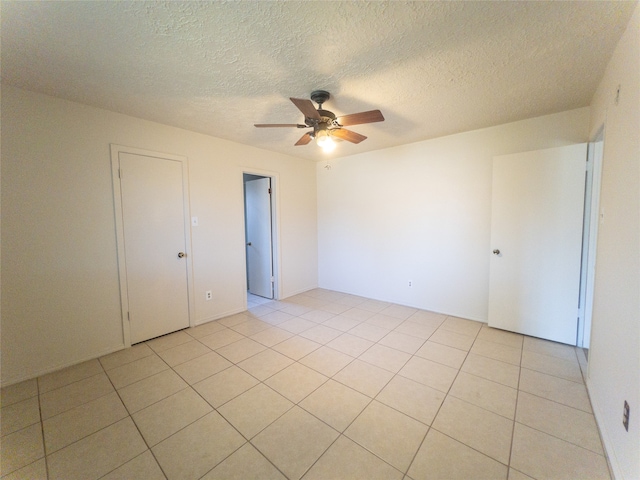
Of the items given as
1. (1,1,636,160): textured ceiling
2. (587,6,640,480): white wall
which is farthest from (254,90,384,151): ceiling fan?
(587,6,640,480): white wall

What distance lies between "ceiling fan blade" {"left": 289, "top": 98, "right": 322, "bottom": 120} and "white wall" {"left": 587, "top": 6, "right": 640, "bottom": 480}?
1.79m

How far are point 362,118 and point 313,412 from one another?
2.25 metres

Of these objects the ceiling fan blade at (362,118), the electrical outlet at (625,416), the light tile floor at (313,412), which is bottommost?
the light tile floor at (313,412)

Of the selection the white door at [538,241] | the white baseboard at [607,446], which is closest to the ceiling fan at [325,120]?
the white door at [538,241]

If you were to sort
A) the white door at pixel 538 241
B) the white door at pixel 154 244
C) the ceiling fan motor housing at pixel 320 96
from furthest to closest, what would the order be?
the white door at pixel 154 244 → the white door at pixel 538 241 → the ceiling fan motor housing at pixel 320 96

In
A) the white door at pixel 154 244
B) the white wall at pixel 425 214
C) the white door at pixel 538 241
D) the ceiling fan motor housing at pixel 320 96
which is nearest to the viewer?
the ceiling fan motor housing at pixel 320 96

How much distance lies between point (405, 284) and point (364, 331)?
122 centimetres

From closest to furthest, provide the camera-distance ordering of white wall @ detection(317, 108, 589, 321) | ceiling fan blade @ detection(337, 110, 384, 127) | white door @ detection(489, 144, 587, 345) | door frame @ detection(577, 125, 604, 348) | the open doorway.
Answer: ceiling fan blade @ detection(337, 110, 384, 127) < door frame @ detection(577, 125, 604, 348) < white door @ detection(489, 144, 587, 345) < white wall @ detection(317, 108, 589, 321) < the open doorway

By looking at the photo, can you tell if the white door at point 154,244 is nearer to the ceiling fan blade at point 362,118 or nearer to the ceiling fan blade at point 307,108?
the ceiling fan blade at point 307,108

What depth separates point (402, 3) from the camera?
4.20 feet

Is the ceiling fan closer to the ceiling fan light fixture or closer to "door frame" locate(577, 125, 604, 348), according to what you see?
the ceiling fan light fixture

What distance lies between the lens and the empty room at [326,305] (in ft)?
4.49

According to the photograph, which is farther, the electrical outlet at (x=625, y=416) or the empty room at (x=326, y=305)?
the empty room at (x=326, y=305)

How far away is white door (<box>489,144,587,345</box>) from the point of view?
2490 millimetres
